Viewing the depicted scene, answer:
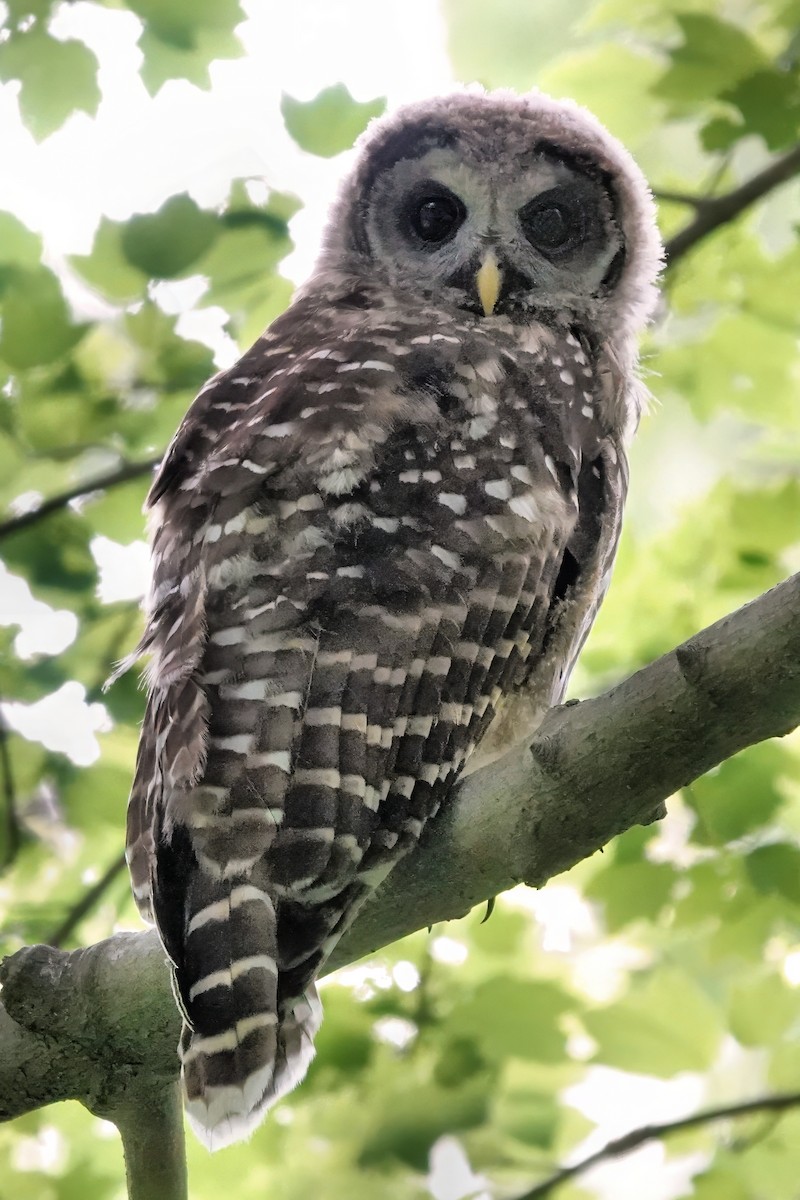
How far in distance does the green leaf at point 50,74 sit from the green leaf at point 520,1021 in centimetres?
204

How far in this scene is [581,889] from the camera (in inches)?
122

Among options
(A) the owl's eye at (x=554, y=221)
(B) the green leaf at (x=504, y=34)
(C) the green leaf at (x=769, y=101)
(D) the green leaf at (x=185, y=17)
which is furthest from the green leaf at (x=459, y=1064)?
(B) the green leaf at (x=504, y=34)

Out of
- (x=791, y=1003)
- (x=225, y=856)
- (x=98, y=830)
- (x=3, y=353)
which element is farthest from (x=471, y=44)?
(x=225, y=856)

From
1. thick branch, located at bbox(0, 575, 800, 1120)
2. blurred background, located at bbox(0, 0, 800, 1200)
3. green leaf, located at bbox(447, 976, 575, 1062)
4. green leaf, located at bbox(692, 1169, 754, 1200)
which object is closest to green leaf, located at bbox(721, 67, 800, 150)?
blurred background, located at bbox(0, 0, 800, 1200)

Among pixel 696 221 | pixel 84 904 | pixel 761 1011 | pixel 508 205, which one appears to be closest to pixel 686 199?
pixel 696 221

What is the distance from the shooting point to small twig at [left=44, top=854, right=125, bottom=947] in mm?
3012

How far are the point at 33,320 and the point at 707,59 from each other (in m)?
1.60

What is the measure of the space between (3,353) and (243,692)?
1.45 m

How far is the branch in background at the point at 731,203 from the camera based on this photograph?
3.29 metres

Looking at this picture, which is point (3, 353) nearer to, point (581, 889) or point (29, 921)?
point (29, 921)

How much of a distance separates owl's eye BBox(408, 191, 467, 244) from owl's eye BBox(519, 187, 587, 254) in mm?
150

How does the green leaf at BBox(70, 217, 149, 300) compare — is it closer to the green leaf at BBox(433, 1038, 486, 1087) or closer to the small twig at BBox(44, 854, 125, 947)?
the small twig at BBox(44, 854, 125, 947)

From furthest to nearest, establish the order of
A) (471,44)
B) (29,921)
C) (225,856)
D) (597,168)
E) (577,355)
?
(471,44)
(597,168)
(29,921)
(577,355)
(225,856)

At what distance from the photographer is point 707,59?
9.89 feet
